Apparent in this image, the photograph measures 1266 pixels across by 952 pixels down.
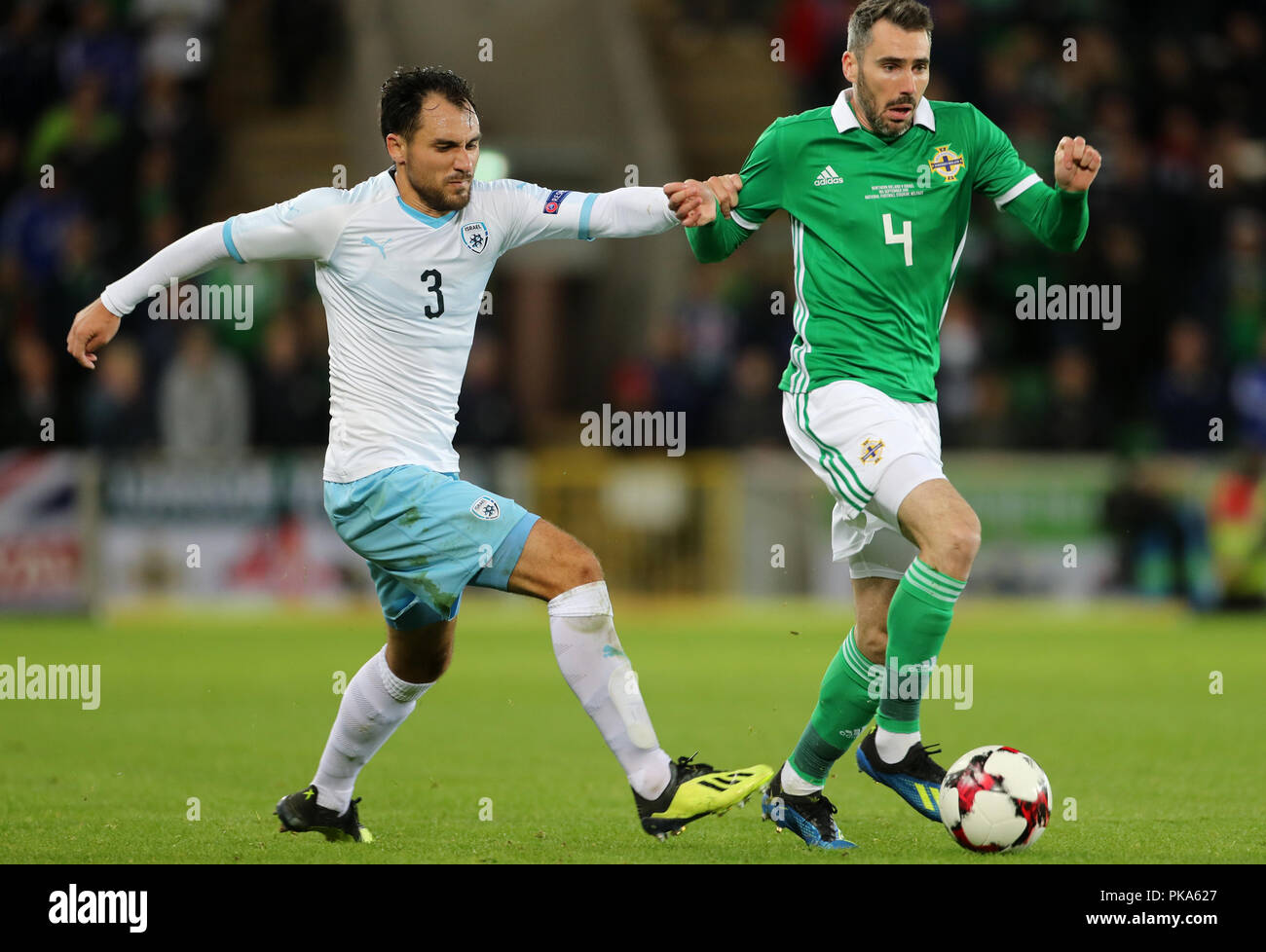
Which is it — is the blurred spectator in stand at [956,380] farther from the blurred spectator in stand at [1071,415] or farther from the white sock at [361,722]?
the white sock at [361,722]

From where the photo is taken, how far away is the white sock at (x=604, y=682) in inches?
249

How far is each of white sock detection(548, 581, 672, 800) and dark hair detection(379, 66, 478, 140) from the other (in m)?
1.74

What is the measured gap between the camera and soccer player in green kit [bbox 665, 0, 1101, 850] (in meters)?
6.82

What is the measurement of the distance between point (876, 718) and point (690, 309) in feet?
38.3

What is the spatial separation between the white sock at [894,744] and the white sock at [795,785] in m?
0.41

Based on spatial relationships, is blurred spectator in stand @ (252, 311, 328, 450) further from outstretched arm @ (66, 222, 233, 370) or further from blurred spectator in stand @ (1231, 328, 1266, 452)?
outstretched arm @ (66, 222, 233, 370)

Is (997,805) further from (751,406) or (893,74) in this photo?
(751,406)

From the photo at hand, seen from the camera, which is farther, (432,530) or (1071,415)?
(1071,415)

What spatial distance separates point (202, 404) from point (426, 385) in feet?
36.2

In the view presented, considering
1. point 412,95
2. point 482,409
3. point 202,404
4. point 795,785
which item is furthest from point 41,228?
point 795,785

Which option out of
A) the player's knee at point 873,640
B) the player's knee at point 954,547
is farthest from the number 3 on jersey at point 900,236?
the player's knee at point 873,640

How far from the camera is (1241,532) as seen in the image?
17141 mm

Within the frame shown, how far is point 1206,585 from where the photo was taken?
57.3 feet

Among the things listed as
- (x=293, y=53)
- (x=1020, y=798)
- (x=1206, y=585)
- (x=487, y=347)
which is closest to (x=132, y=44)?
(x=293, y=53)
